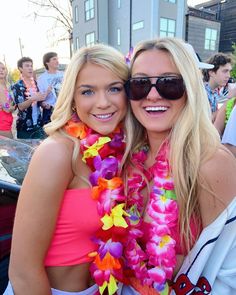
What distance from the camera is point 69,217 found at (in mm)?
1393

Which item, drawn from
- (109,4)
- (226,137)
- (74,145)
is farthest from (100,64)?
(109,4)

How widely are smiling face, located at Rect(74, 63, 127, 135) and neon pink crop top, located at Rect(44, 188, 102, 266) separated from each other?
41 cm

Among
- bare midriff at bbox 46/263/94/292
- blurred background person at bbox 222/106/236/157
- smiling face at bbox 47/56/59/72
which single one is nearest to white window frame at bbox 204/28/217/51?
smiling face at bbox 47/56/59/72

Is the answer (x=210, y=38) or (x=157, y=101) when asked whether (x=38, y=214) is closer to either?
(x=157, y=101)

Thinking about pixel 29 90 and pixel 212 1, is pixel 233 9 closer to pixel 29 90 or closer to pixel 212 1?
pixel 212 1

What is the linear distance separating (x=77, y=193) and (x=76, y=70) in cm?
65

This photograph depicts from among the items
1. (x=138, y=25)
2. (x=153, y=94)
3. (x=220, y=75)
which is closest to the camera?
(x=153, y=94)

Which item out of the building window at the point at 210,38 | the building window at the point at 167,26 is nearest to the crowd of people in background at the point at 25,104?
the building window at the point at 167,26

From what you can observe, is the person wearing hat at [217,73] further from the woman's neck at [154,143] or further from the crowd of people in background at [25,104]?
the woman's neck at [154,143]

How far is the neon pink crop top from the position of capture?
4.56ft

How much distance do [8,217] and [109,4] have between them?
84.6 feet

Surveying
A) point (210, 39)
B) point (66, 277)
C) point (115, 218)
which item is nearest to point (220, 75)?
point (115, 218)

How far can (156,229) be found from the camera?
4.90 feet

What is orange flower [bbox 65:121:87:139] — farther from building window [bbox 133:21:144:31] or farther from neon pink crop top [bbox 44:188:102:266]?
building window [bbox 133:21:144:31]
